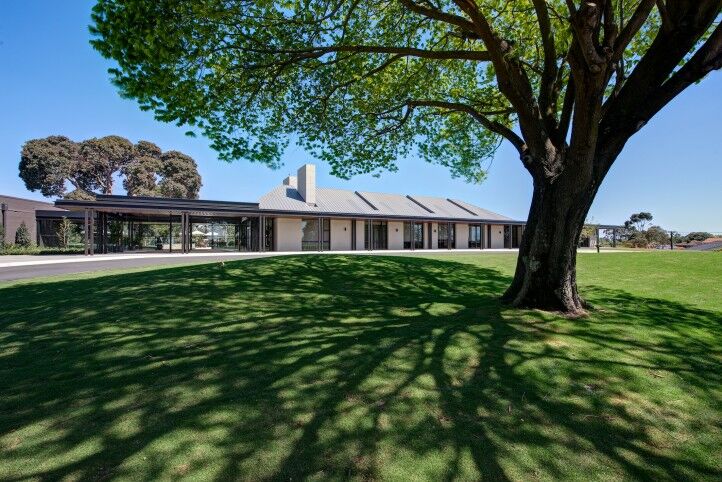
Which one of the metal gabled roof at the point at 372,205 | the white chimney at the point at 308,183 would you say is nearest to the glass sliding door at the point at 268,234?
the metal gabled roof at the point at 372,205

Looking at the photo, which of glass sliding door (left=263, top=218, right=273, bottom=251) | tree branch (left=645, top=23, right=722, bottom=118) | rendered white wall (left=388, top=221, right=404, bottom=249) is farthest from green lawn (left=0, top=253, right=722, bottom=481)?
rendered white wall (left=388, top=221, right=404, bottom=249)

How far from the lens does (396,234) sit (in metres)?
31.6

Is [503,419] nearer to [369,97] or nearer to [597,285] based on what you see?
[597,285]

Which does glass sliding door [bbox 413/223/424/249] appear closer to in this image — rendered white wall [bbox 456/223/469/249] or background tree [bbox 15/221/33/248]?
rendered white wall [bbox 456/223/469/249]

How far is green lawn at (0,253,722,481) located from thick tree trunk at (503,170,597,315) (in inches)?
18.8

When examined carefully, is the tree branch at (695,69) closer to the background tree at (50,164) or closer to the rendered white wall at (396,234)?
the rendered white wall at (396,234)

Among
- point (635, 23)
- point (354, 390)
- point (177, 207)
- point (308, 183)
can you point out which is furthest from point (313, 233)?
point (354, 390)

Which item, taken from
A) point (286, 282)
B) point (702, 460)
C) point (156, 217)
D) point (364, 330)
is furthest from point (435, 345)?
point (156, 217)

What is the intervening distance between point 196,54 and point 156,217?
2734 centimetres

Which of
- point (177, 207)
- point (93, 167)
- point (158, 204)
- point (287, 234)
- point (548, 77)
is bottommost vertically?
point (287, 234)

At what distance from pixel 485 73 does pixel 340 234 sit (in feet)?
65.7

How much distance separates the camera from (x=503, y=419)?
3021mm

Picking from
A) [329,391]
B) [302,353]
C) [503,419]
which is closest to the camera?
[503,419]

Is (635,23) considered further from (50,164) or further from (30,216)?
(50,164)
